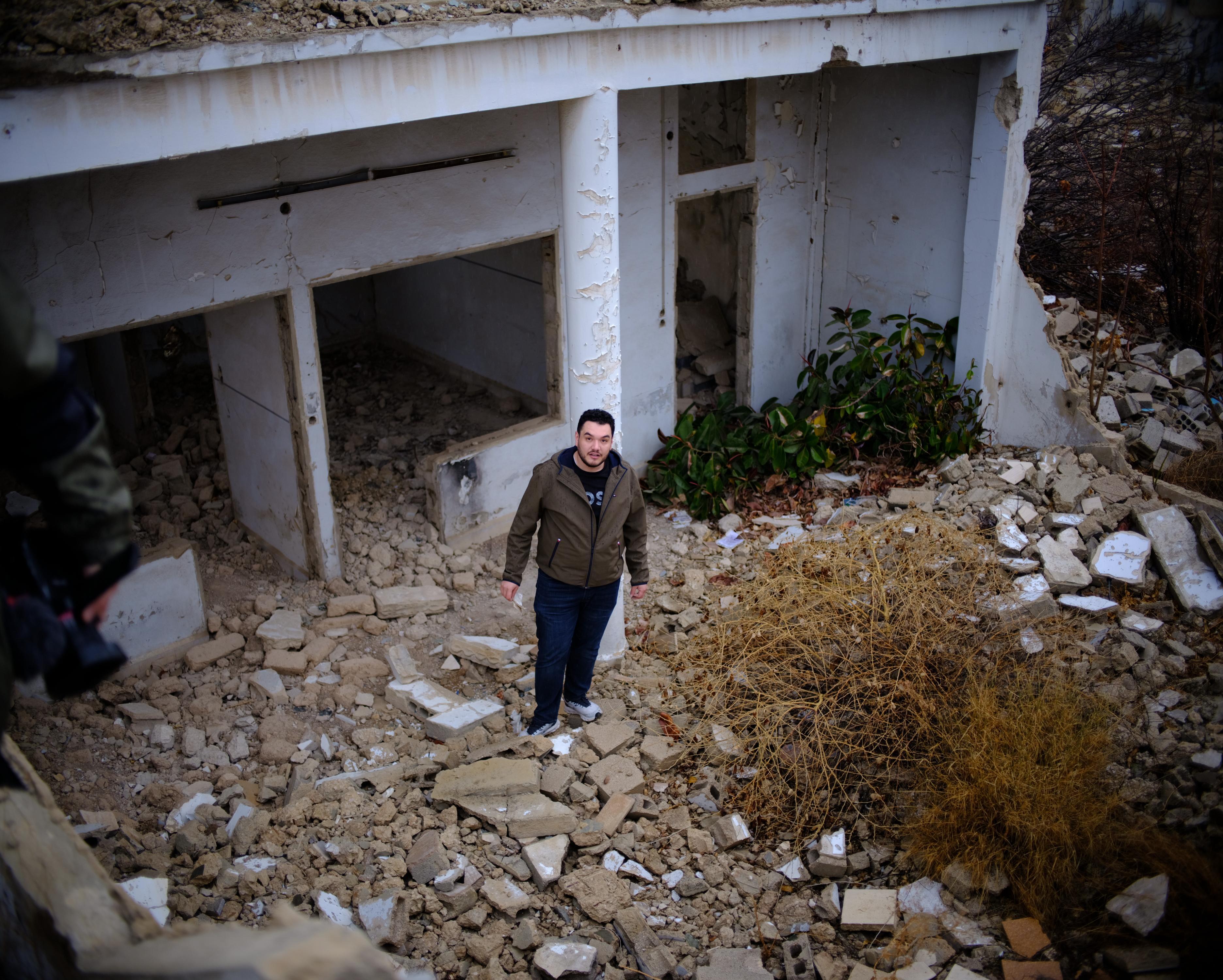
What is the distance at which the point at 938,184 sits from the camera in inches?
322

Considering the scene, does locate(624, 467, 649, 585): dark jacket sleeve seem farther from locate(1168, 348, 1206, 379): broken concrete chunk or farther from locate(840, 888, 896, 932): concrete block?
locate(1168, 348, 1206, 379): broken concrete chunk

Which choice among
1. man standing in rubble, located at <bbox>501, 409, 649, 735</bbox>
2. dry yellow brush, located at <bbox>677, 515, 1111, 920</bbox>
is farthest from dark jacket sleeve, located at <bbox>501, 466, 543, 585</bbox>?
dry yellow brush, located at <bbox>677, 515, 1111, 920</bbox>

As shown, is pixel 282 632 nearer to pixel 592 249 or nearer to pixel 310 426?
pixel 310 426

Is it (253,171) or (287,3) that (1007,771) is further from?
(253,171)

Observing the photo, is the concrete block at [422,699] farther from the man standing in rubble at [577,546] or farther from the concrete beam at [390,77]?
the concrete beam at [390,77]

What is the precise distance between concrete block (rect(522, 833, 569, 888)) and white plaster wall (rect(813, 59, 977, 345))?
5759 mm

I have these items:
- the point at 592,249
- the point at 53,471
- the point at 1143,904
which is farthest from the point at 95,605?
the point at 1143,904

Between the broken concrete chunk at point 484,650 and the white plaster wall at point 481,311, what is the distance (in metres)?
3.23

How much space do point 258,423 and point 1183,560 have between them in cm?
599

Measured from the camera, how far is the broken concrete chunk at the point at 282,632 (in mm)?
6121

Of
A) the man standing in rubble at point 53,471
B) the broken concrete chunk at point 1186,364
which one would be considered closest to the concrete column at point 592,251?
the man standing in rubble at point 53,471

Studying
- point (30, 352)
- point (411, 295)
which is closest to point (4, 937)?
point (30, 352)

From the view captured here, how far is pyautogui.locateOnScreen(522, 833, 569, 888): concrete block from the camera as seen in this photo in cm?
434

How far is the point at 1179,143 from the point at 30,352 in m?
13.1
